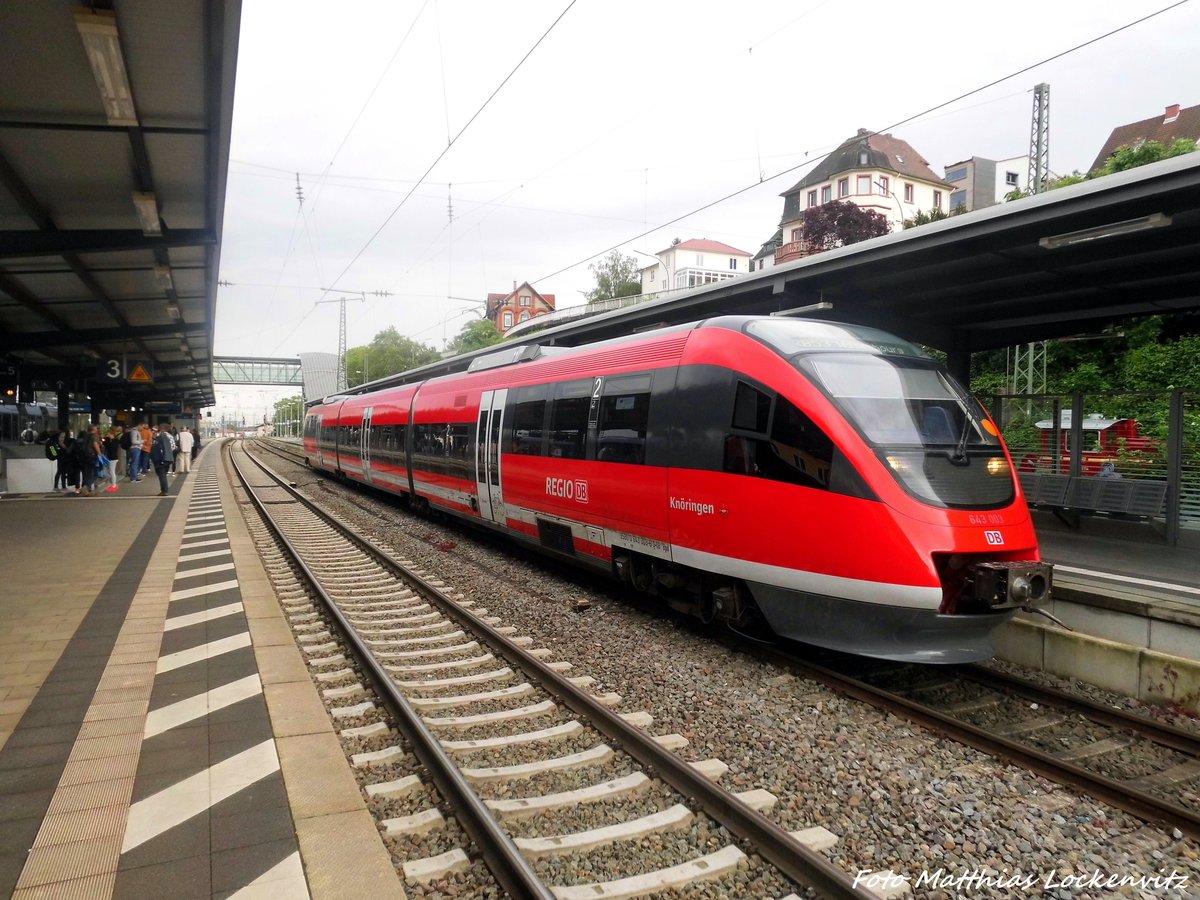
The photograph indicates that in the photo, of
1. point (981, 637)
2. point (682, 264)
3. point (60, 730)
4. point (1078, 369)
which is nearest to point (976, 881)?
point (981, 637)

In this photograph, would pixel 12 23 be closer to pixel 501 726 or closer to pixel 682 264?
pixel 501 726

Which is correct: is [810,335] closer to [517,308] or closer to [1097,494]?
[1097,494]

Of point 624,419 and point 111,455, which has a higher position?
point 624,419

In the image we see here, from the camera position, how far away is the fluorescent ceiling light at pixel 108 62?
6.68 metres

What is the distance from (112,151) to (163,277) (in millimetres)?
7885

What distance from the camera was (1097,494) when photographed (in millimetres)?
10523

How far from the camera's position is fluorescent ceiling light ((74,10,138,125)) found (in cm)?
668

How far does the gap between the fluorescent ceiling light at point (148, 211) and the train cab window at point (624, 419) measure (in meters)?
7.43

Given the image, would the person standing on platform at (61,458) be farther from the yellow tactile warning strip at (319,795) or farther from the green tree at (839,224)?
the green tree at (839,224)

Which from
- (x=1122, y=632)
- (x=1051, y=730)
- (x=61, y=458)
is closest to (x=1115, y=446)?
(x=1122, y=632)

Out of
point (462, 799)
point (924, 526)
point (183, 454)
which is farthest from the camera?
point (183, 454)

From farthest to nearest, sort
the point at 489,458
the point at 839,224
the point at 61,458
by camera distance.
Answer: the point at 839,224 → the point at 61,458 → the point at 489,458

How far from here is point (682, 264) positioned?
8106 cm

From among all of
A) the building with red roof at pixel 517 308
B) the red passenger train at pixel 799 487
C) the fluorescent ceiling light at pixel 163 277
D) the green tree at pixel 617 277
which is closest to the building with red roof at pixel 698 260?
the green tree at pixel 617 277
